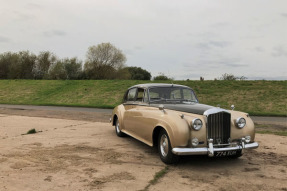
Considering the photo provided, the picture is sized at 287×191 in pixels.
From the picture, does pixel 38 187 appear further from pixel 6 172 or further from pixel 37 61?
pixel 37 61

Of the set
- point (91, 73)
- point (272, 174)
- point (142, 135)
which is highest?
point (91, 73)

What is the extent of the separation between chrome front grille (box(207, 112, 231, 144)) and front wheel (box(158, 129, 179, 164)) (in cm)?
79

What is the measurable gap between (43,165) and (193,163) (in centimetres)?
305

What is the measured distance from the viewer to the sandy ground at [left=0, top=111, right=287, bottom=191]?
418 centimetres

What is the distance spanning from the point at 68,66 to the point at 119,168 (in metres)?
49.0

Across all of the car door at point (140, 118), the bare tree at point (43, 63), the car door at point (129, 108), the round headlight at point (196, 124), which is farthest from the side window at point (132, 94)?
the bare tree at point (43, 63)

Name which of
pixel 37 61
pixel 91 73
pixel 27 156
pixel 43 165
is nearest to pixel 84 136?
pixel 27 156

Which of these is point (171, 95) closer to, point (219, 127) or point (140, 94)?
point (140, 94)

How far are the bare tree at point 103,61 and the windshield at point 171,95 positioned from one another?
41.3 meters

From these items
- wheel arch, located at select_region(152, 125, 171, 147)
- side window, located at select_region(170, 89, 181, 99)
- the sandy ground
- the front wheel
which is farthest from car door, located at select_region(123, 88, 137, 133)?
the front wheel

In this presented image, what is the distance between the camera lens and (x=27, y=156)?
5812mm

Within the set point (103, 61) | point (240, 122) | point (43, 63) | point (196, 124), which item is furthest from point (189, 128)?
point (43, 63)

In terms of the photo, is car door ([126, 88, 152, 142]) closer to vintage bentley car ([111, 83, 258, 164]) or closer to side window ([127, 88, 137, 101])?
vintage bentley car ([111, 83, 258, 164])

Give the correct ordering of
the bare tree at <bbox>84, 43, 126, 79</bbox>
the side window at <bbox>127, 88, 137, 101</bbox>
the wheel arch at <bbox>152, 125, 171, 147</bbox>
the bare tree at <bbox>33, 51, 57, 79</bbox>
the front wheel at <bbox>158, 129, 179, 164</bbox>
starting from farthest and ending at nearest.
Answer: the bare tree at <bbox>33, 51, 57, 79</bbox> < the bare tree at <bbox>84, 43, 126, 79</bbox> < the side window at <bbox>127, 88, 137, 101</bbox> < the wheel arch at <bbox>152, 125, 171, 147</bbox> < the front wheel at <bbox>158, 129, 179, 164</bbox>
